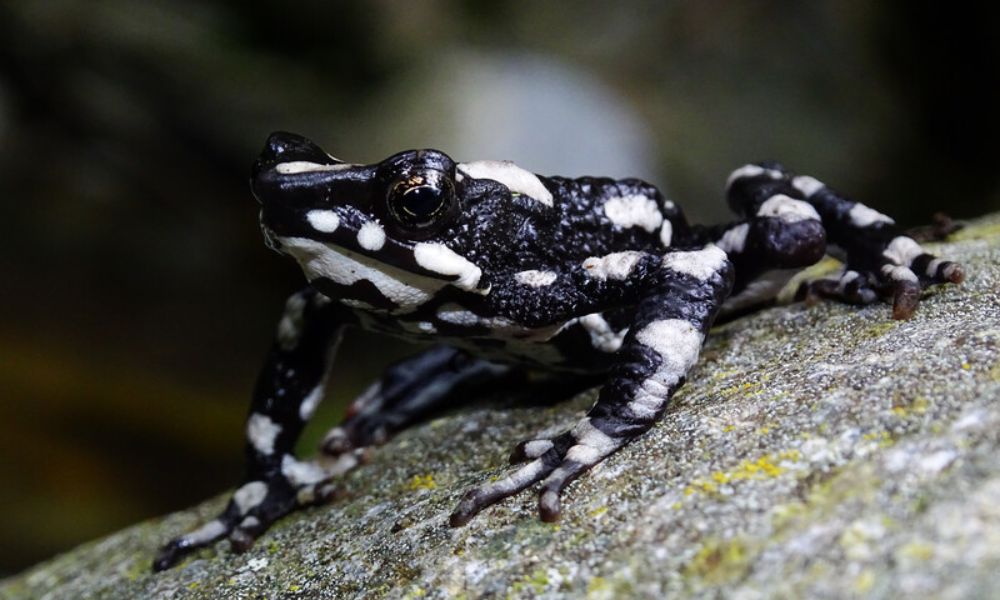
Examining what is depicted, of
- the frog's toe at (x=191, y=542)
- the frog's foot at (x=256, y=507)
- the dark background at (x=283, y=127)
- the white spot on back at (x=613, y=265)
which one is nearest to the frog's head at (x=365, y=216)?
the white spot on back at (x=613, y=265)

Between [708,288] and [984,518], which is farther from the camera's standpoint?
[708,288]

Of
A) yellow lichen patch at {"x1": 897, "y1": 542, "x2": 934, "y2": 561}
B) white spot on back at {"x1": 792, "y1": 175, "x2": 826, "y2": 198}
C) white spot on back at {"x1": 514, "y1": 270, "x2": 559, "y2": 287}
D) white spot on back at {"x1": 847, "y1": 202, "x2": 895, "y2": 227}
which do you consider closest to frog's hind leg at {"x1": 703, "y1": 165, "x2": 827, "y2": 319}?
white spot on back at {"x1": 792, "y1": 175, "x2": 826, "y2": 198}

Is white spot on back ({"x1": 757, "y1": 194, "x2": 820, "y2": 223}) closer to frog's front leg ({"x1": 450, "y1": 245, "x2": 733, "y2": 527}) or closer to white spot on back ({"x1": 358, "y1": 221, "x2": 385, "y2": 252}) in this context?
frog's front leg ({"x1": 450, "y1": 245, "x2": 733, "y2": 527})

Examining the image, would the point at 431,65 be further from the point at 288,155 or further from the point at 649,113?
the point at 288,155

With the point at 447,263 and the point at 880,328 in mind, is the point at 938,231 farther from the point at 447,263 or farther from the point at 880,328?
→ the point at 447,263

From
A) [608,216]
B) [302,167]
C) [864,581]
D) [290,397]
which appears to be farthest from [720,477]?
[290,397]

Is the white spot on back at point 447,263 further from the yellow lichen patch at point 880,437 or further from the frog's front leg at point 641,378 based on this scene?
the yellow lichen patch at point 880,437

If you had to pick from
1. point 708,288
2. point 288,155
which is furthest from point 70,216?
point 708,288
